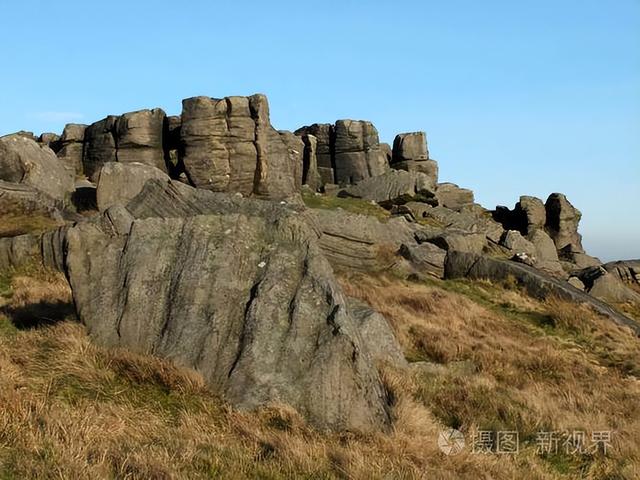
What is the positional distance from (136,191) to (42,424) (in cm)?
2776

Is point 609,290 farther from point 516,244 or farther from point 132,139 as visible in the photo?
point 132,139

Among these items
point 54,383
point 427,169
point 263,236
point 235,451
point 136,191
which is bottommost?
point 235,451

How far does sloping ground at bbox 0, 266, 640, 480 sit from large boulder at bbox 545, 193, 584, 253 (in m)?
55.8

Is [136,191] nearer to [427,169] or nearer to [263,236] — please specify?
[263,236]

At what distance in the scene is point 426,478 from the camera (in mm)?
7184

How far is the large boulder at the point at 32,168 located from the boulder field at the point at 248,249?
103 mm

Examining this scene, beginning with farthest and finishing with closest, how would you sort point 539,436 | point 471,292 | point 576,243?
point 576,243 < point 471,292 < point 539,436

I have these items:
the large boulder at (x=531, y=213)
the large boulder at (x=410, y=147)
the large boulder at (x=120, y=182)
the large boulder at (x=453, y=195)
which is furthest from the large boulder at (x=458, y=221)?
the large boulder at (x=120, y=182)

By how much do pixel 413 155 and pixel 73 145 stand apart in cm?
4342

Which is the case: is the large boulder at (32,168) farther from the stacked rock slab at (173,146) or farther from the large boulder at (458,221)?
the large boulder at (458,221)

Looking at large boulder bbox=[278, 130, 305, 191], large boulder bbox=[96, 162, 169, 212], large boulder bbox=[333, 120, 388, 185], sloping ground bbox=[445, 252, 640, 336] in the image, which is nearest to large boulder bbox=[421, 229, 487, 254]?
sloping ground bbox=[445, 252, 640, 336]

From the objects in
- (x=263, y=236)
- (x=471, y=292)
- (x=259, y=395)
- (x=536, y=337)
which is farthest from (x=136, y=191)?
(x=259, y=395)

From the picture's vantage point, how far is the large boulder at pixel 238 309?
29.3ft

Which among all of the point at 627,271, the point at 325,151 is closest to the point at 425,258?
the point at 627,271
